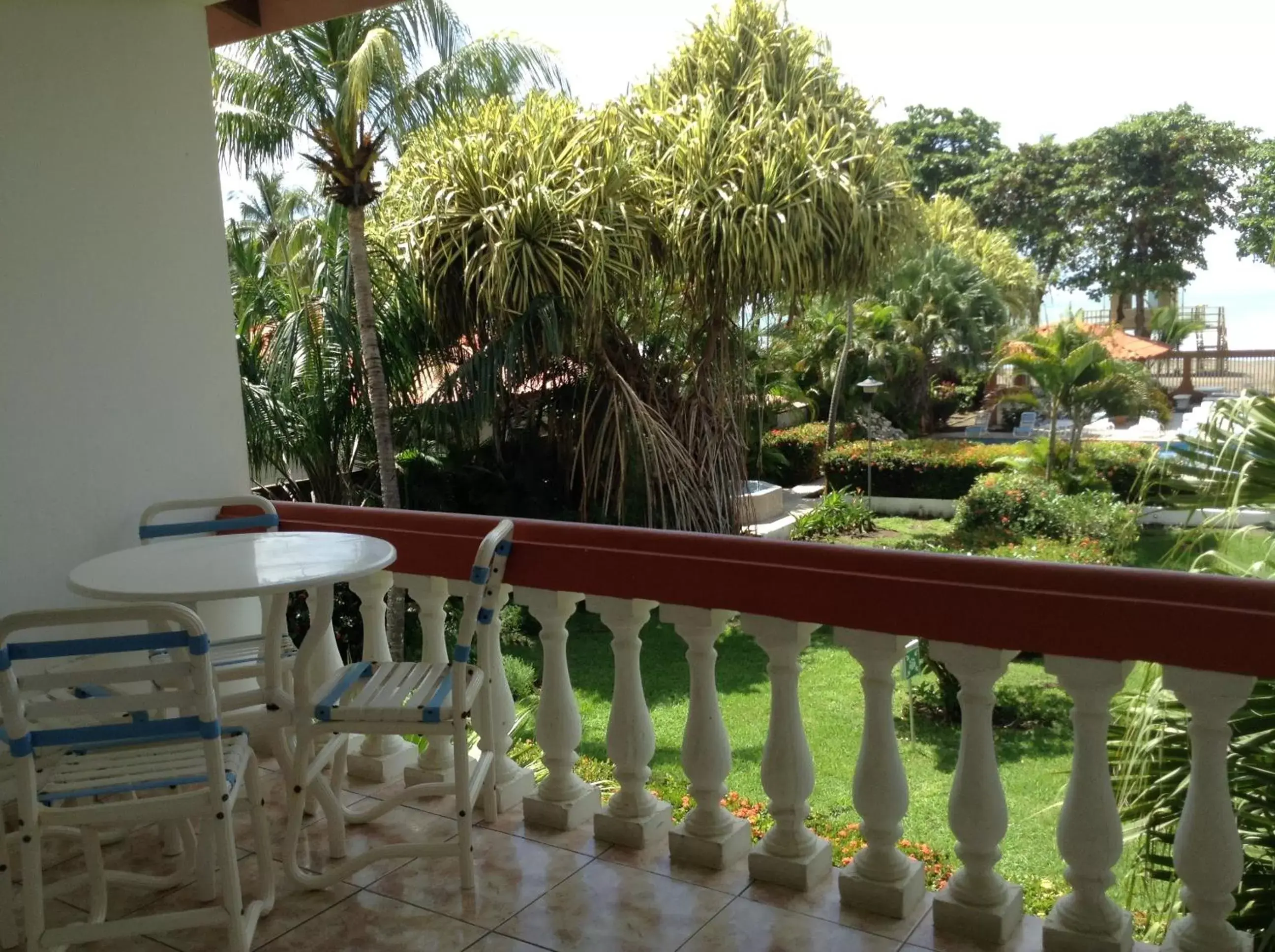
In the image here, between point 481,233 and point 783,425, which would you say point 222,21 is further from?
point 783,425

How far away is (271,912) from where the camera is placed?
7.43ft

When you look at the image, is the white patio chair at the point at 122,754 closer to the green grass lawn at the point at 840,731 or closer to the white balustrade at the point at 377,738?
the white balustrade at the point at 377,738

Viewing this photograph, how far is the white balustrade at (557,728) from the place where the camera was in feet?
8.25

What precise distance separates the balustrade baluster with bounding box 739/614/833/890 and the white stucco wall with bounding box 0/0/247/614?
2026 millimetres

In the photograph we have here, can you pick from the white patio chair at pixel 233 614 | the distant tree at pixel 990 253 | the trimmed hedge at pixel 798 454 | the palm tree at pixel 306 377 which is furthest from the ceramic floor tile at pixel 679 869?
the distant tree at pixel 990 253

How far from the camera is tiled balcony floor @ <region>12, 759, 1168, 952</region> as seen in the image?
2.07 m

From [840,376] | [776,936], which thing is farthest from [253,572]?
[840,376]

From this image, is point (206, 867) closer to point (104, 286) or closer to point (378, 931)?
point (378, 931)

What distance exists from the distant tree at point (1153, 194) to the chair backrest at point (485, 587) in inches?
1731

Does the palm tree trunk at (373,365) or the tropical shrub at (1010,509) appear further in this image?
the tropical shrub at (1010,509)

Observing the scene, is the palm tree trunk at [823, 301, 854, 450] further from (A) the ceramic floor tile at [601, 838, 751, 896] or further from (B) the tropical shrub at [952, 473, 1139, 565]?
(A) the ceramic floor tile at [601, 838, 751, 896]

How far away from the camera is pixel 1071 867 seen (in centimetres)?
186

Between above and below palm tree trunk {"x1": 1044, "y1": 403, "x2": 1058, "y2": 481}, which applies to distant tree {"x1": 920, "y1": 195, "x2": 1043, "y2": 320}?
above

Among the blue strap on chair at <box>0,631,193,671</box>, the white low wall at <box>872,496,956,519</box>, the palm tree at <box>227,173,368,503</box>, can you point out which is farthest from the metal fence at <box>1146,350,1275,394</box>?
the blue strap on chair at <box>0,631,193,671</box>
